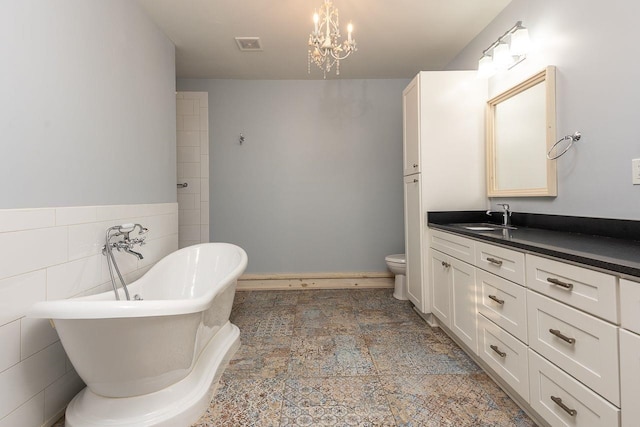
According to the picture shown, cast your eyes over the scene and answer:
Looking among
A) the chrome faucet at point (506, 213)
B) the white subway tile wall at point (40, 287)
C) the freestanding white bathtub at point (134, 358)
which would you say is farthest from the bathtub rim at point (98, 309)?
A: the chrome faucet at point (506, 213)

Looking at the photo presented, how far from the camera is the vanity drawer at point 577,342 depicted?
95 centimetres

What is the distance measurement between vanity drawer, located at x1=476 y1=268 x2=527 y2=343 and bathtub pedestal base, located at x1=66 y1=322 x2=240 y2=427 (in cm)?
153

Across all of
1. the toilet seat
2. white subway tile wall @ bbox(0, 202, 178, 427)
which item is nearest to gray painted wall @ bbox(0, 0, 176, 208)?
white subway tile wall @ bbox(0, 202, 178, 427)


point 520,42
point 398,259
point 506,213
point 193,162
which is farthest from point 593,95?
point 193,162

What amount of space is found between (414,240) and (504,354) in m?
1.20

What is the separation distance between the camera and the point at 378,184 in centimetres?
354

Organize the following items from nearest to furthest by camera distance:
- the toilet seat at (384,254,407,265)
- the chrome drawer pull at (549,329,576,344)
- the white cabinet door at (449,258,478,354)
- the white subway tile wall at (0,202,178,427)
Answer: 1. the chrome drawer pull at (549,329,576,344)
2. the white subway tile wall at (0,202,178,427)
3. the white cabinet door at (449,258,478,354)
4. the toilet seat at (384,254,407,265)

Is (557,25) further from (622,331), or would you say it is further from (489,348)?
(489,348)

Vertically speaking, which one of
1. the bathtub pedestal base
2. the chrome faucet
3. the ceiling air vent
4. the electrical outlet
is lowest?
the bathtub pedestal base

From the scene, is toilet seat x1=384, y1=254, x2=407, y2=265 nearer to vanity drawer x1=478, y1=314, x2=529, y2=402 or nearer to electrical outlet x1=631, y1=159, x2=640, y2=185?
vanity drawer x1=478, y1=314, x2=529, y2=402

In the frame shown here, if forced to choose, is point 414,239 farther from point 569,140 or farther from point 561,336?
point 561,336

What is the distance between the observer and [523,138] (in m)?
2.06

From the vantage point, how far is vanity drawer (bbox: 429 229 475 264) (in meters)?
1.81

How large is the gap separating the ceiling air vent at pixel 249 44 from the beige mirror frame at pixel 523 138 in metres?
2.03
